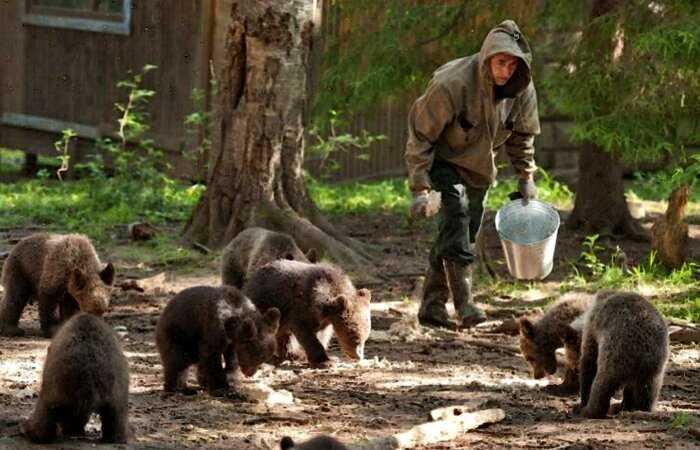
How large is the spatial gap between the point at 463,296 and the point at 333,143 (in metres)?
7.11

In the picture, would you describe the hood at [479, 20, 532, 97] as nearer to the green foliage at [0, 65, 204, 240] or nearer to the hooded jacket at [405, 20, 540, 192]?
the hooded jacket at [405, 20, 540, 192]

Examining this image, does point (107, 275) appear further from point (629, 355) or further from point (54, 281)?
point (629, 355)

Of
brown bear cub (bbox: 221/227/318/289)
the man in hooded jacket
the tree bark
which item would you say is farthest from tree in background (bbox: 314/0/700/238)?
brown bear cub (bbox: 221/227/318/289)

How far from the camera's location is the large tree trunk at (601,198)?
1569cm

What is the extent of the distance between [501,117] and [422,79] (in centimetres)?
470

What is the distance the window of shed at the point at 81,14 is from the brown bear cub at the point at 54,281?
10879 millimetres

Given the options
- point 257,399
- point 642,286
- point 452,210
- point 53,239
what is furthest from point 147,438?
point 642,286

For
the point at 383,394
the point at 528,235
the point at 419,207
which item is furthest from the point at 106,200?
the point at 383,394

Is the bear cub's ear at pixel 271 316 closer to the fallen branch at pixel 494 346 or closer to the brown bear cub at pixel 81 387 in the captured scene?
the brown bear cub at pixel 81 387

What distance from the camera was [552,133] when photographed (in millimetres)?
21422

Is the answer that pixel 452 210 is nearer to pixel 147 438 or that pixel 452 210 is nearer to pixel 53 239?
pixel 53 239

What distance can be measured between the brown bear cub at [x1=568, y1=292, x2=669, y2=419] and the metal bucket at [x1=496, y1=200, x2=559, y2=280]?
93.0 inches

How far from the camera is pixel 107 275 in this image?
10625 mm

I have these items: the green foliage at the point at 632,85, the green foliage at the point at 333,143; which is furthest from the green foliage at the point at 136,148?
the green foliage at the point at 632,85
